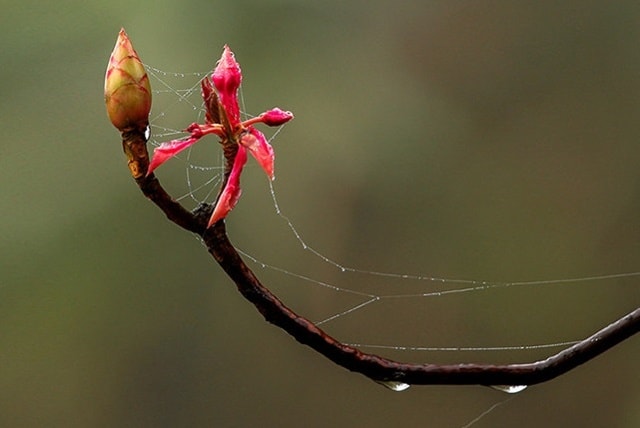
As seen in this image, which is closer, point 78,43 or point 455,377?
point 455,377

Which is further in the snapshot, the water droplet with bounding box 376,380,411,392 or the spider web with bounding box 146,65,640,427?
the spider web with bounding box 146,65,640,427

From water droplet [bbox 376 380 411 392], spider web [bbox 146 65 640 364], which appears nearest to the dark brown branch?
water droplet [bbox 376 380 411 392]

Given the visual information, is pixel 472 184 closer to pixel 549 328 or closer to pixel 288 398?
pixel 549 328

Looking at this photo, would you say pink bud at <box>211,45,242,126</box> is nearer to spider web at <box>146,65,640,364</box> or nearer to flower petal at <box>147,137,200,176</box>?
flower petal at <box>147,137,200,176</box>

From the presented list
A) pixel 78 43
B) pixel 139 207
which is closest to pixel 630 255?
pixel 139 207

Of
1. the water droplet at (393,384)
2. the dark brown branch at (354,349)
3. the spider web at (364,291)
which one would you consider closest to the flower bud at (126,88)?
the dark brown branch at (354,349)

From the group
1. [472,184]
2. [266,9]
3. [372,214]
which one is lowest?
[372,214]

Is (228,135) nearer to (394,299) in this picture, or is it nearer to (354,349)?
(354,349)
